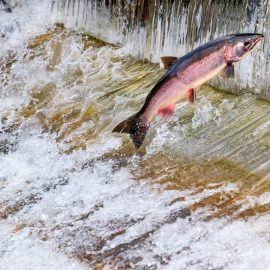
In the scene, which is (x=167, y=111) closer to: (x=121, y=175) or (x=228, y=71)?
(x=228, y=71)

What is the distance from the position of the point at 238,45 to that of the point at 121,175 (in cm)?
129

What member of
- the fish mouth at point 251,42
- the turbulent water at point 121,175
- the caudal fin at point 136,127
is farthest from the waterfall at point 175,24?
the fish mouth at point 251,42

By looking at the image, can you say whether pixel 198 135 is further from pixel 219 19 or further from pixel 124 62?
pixel 124 62

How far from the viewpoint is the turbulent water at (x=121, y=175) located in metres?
3.69

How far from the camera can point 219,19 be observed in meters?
5.45

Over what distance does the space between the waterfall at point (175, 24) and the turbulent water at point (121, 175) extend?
0.13 metres

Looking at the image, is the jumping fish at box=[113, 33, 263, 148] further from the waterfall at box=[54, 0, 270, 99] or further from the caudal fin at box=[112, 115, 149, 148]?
the waterfall at box=[54, 0, 270, 99]

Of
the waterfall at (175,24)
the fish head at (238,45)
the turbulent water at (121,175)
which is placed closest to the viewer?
the fish head at (238,45)

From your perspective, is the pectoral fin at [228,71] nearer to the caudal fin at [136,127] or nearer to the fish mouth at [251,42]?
the fish mouth at [251,42]

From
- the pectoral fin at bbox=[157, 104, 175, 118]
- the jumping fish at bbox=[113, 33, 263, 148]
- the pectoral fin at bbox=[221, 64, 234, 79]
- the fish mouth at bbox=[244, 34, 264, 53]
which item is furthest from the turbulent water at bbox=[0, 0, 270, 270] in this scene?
the fish mouth at bbox=[244, 34, 264, 53]

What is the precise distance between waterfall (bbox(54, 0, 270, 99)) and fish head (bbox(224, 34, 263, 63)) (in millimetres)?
1564

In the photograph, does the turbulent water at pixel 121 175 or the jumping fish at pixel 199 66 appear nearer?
the jumping fish at pixel 199 66

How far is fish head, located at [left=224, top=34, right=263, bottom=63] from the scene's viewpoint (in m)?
3.57

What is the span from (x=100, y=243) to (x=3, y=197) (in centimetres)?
92
